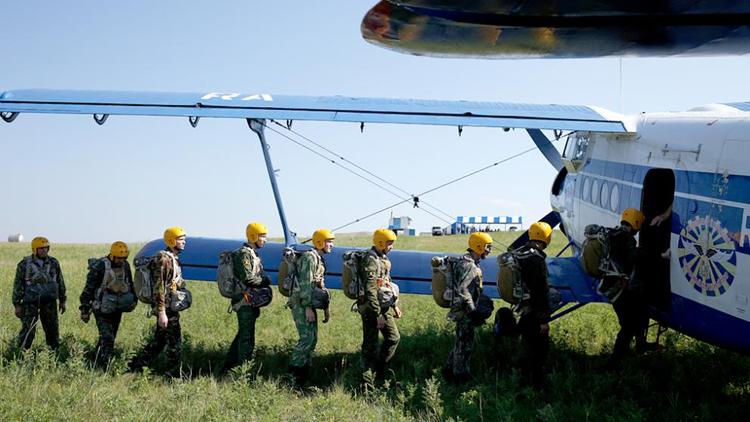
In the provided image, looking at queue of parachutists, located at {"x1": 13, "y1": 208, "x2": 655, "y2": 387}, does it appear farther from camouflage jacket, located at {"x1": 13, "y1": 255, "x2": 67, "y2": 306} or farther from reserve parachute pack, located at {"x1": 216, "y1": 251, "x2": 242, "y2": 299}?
camouflage jacket, located at {"x1": 13, "y1": 255, "x2": 67, "y2": 306}

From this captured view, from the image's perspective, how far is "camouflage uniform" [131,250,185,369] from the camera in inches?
339

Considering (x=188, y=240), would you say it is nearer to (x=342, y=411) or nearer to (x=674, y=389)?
(x=342, y=411)

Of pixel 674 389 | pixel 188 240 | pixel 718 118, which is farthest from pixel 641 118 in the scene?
pixel 188 240

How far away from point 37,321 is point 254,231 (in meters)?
3.26

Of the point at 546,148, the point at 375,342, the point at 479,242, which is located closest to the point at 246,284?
the point at 375,342

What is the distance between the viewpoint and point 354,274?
8.57 meters

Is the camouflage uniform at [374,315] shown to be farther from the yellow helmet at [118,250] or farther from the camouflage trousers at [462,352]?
the yellow helmet at [118,250]

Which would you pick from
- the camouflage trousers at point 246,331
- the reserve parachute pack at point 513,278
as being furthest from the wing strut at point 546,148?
the camouflage trousers at point 246,331

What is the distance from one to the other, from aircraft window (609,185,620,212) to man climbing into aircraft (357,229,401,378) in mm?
3005

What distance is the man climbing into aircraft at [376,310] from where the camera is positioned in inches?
331

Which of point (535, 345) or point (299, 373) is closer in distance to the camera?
point (535, 345)

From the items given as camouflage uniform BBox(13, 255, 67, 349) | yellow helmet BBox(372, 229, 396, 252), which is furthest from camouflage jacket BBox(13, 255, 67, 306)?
yellow helmet BBox(372, 229, 396, 252)

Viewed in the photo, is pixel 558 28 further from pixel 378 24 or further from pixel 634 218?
pixel 634 218

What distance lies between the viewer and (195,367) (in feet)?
30.5
